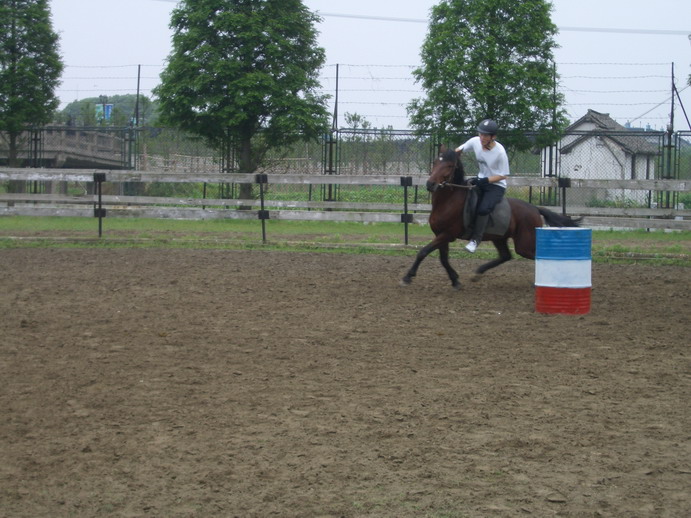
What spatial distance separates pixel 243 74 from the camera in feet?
84.4

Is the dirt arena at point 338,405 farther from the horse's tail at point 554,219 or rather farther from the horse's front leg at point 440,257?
the horse's tail at point 554,219

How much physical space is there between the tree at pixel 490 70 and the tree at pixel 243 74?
4.05 meters

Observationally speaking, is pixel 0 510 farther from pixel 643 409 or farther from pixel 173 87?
pixel 173 87

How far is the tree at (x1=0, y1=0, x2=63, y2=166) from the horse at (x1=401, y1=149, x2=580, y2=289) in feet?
64.4

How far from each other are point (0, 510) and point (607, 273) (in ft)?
35.0

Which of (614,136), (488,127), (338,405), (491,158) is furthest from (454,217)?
(614,136)

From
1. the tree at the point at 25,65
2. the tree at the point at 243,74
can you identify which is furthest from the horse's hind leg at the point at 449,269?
the tree at the point at 25,65

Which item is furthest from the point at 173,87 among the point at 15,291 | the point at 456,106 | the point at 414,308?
the point at 414,308

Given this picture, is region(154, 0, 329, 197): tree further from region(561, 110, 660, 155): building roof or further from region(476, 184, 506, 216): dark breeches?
region(476, 184, 506, 216): dark breeches

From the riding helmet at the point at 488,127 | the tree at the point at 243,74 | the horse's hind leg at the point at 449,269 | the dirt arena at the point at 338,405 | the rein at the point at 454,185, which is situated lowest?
the dirt arena at the point at 338,405

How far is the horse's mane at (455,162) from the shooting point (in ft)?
34.7

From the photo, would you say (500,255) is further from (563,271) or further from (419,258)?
(563,271)

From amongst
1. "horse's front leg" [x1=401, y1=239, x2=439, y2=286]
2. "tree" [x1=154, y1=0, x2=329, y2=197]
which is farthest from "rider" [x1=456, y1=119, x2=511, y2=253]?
"tree" [x1=154, y1=0, x2=329, y2=197]

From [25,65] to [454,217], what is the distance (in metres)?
20.4
